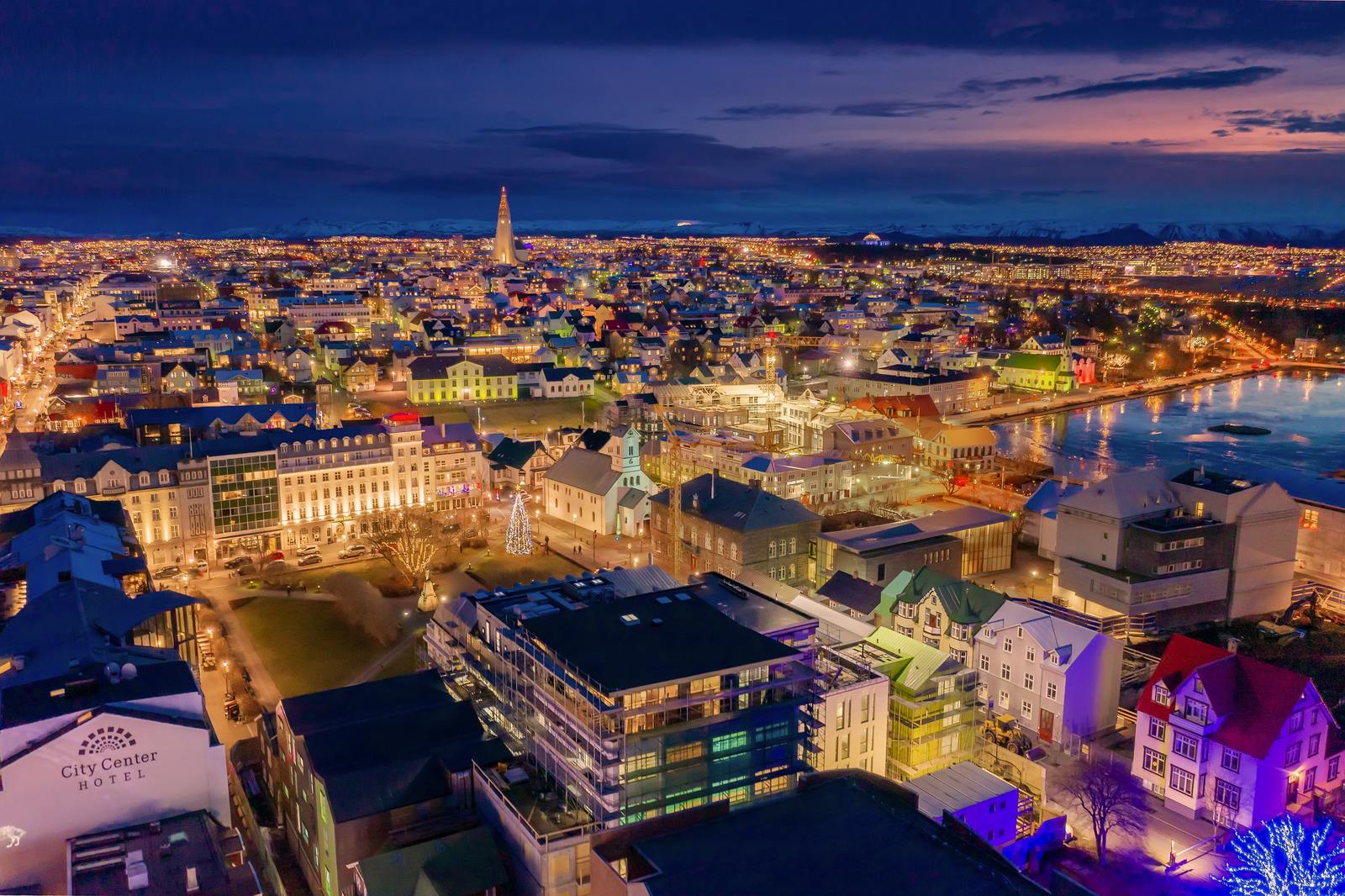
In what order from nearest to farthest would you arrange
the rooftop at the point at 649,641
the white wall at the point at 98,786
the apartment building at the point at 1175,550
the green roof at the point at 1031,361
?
the white wall at the point at 98,786 < the rooftop at the point at 649,641 < the apartment building at the point at 1175,550 < the green roof at the point at 1031,361

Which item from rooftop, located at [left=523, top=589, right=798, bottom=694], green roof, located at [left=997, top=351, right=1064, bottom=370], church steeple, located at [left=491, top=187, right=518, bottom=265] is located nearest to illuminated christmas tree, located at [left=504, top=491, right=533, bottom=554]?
rooftop, located at [left=523, top=589, right=798, bottom=694]

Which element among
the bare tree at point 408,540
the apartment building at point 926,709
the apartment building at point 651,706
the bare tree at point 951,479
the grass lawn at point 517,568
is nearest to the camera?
the apartment building at point 651,706

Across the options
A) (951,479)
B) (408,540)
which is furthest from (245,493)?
(951,479)

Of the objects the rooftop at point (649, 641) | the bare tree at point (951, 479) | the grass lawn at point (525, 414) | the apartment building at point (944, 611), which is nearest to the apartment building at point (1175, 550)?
the apartment building at point (944, 611)

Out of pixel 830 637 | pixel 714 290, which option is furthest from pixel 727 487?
pixel 714 290

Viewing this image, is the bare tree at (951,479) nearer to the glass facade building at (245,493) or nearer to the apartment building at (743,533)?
A: the apartment building at (743,533)

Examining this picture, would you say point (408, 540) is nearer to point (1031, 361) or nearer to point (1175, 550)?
point (1175, 550)
